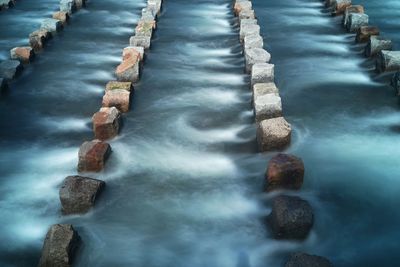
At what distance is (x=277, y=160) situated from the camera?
391cm

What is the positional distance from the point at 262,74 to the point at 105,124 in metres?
2.14

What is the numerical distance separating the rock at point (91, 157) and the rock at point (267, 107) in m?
1.74

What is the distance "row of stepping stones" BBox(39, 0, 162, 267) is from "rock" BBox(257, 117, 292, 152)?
5.10 feet

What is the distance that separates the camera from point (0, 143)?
15.7 ft

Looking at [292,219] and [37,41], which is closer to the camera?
[292,219]

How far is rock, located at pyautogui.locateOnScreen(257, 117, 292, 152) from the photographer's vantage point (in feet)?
14.5

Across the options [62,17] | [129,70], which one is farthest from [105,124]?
[62,17]

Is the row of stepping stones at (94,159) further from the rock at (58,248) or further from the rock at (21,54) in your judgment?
the rock at (21,54)

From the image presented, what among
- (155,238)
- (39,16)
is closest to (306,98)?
(155,238)

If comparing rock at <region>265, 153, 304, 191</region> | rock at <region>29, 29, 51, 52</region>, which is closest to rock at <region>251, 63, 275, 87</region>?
rock at <region>265, 153, 304, 191</region>

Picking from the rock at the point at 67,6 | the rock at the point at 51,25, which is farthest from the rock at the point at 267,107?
the rock at the point at 67,6

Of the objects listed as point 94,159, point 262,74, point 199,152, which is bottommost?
point 199,152

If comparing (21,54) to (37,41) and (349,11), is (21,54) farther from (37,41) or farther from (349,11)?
(349,11)

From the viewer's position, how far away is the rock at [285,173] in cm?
386
